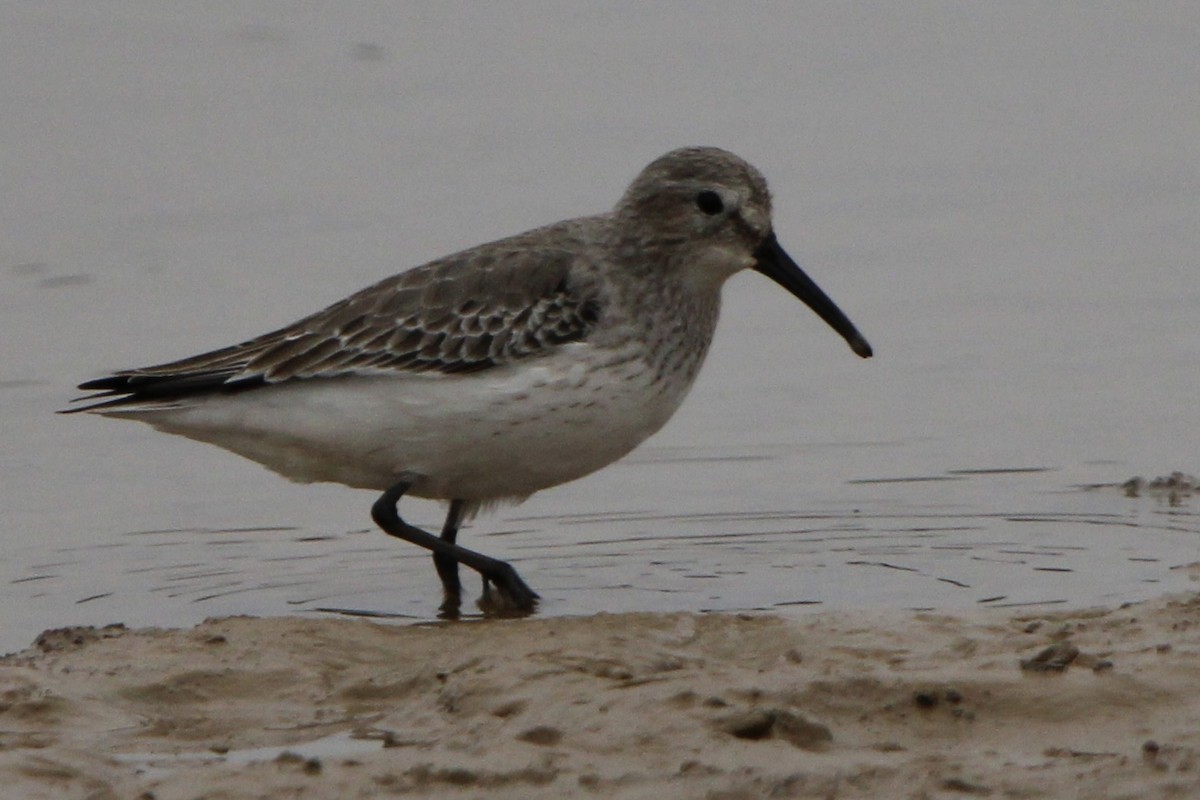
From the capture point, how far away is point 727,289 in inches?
480

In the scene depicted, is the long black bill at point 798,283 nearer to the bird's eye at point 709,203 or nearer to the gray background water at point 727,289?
the bird's eye at point 709,203

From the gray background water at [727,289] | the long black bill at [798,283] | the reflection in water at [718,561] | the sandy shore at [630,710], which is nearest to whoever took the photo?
the sandy shore at [630,710]

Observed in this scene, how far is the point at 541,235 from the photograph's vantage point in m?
8.62

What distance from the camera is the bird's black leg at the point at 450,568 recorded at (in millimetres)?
8273

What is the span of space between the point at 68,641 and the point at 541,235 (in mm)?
2488

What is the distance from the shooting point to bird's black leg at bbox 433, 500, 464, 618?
827 cm

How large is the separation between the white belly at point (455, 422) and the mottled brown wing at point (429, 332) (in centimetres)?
6

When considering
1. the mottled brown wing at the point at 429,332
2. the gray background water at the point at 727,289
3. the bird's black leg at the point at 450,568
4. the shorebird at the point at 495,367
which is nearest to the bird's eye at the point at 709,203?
the shorebird at the point at 495,367

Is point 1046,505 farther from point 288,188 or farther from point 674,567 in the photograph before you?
point 288,188

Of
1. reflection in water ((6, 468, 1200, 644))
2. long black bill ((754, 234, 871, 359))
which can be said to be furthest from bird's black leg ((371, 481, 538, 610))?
long black bill ((754, 234, 871, 359))

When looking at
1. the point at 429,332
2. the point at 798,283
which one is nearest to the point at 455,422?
the point at 429,332

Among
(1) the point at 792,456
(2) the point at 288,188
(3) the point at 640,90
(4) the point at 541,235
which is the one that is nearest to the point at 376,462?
(4) the point at 541,235

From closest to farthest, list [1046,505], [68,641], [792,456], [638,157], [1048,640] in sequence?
[1048,640] → [68,641] → [1046,505] → [792,456] → [638,157]

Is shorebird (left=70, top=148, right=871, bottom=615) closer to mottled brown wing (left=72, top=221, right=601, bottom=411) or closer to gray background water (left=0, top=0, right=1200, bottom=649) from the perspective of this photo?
mottled brown wing (left=72, top=221, right=601, bottom=411)
